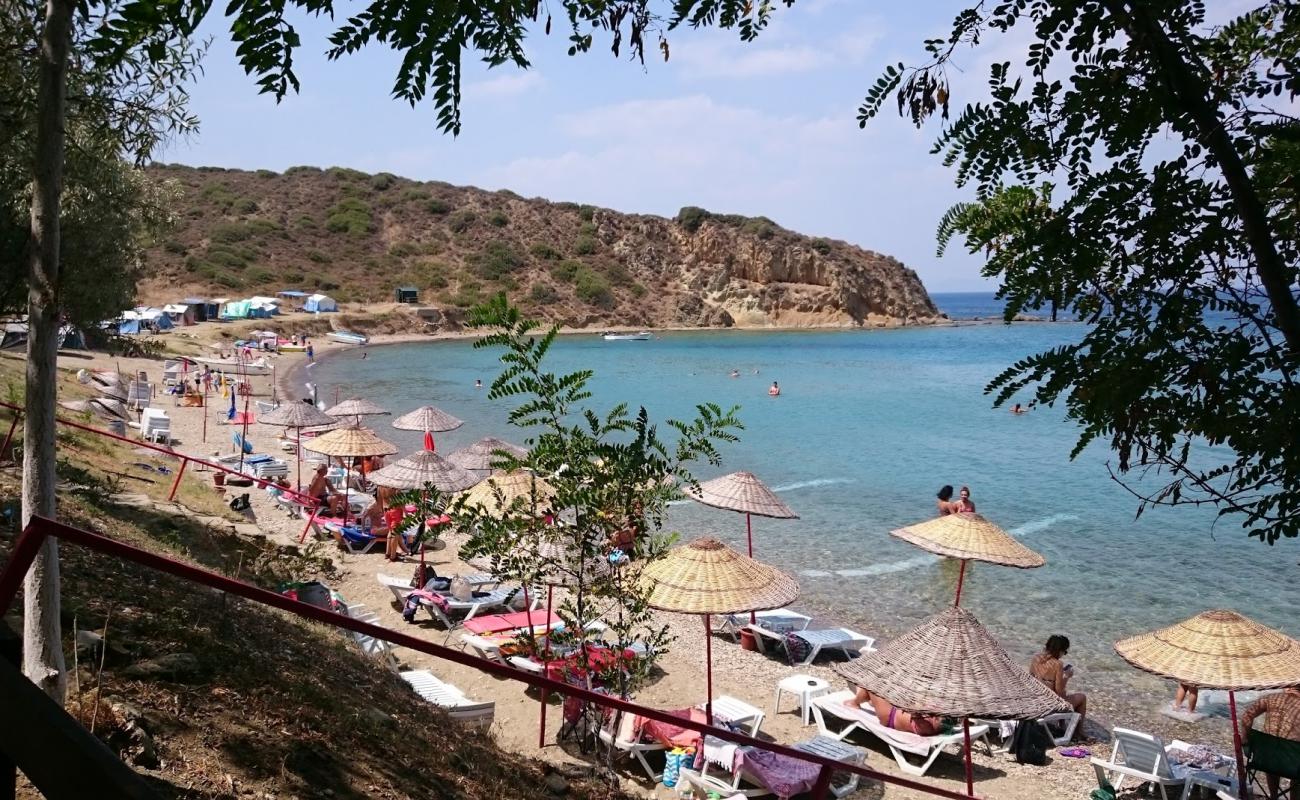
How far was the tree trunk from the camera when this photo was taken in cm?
376

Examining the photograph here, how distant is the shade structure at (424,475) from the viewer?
15.2 m

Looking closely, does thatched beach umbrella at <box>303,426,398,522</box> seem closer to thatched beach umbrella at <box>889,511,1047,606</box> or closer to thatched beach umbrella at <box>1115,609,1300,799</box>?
thatched beach umbrella at <box>889,511,1047,606</box>

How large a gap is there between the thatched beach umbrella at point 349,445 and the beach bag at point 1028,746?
11.4m

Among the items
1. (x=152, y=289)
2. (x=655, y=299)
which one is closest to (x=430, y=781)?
(x=152, y=289)

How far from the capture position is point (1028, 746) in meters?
10.2

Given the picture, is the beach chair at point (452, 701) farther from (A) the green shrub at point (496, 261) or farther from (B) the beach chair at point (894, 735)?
(A) the green shrub at point (496, 261)

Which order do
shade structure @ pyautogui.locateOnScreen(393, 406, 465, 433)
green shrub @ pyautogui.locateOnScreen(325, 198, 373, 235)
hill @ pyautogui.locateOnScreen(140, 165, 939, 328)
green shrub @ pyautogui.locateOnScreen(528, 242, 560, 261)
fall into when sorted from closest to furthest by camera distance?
shade structure @ pyautogui.locateOnScreen(393, 406, 465, 433), hill @ pyautogui.locateOnScreen(140, 165, 939, 328), green shrub @ pyautogui.locateOnScreen(325, 198, 373, 235), green shrub @ pyautogui.locateOnScreen(528, 242, 560, 261)

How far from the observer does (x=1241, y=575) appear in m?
18.2

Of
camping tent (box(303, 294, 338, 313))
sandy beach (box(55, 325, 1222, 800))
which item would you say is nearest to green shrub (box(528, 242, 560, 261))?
camping tent (box(303, 294, 338, 313))

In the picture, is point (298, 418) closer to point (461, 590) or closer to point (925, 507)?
point (461, 590)

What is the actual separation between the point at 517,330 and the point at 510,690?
5.96 metres

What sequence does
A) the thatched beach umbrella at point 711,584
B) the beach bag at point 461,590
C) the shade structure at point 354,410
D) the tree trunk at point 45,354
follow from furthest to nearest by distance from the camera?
the shade structure at point 354,410 → the beach bag at point 461,590 → the thatched beach umbrella at point 711,584 → the tree trunk at point 45,354

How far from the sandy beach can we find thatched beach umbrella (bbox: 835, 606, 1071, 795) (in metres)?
1.11

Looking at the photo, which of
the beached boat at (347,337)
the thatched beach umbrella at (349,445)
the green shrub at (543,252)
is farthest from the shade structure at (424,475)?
the green shrub at (543,252)
